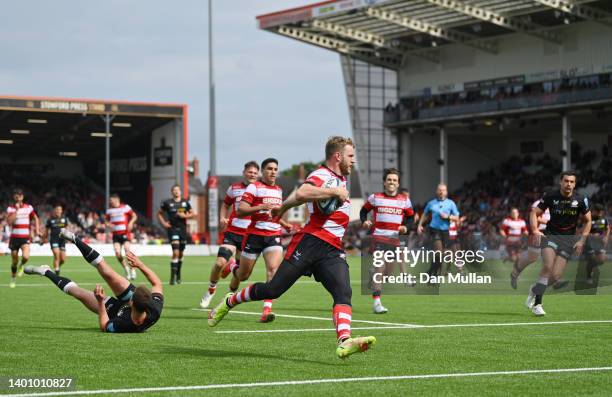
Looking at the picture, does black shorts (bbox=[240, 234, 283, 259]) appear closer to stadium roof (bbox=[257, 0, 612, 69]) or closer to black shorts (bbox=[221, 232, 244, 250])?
black shorts (bbox=[221, 232, 244, 250])

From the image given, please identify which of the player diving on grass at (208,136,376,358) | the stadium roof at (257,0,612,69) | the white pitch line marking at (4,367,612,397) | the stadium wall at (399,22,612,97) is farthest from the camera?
the stadium wall at (399,22,612,97)

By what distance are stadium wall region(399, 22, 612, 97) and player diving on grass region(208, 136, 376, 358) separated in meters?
46.6

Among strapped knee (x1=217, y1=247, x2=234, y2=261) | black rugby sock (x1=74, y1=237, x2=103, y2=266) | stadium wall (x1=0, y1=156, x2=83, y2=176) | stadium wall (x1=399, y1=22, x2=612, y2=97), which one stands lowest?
strapped knee (x1=217, y1=247, x2=234, y2=261)

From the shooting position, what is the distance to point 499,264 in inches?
881

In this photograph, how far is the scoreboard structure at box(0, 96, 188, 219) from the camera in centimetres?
6312

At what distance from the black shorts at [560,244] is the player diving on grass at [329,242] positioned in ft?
20.7

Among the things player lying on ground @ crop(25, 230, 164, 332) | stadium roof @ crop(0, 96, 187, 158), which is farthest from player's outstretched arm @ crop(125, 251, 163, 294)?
stadium roof @ crop(0, 96, 187, 158)

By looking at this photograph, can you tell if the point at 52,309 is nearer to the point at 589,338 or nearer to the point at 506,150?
the point at 589,338

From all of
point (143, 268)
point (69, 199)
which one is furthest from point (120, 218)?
point (69, 199)

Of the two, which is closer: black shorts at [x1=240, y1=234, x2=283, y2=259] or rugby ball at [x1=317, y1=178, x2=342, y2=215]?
rugby ball at [x1=317, y1=178, x2=342, y2=215]

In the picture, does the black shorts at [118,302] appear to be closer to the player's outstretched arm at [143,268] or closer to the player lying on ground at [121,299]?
the player lying on ground at [121,299]

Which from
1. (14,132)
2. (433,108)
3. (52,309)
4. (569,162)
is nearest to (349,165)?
(52,309)

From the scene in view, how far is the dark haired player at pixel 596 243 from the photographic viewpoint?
74.8ft

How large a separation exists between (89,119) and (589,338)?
188ft
